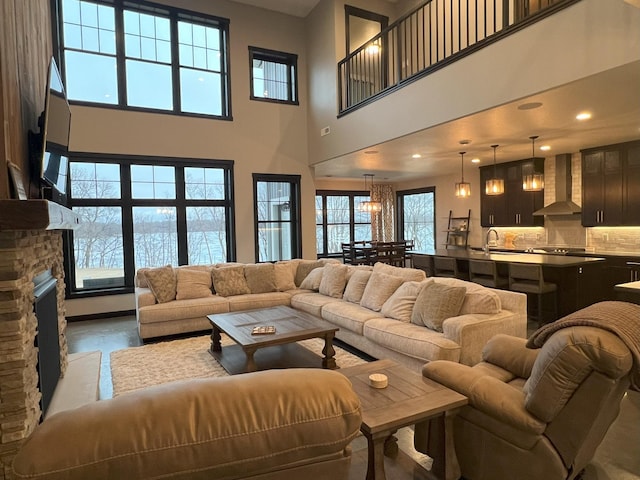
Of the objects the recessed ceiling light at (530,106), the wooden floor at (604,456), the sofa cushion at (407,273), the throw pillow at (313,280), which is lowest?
the wooden floor at (604,456)

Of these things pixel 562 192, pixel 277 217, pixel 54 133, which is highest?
pixel 54 133

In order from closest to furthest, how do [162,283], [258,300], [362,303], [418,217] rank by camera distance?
[362,303]
[162,283]
[258,300]
[418,217]

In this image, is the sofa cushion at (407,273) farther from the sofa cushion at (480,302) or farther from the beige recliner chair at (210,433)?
the beige recliner chair at (210,433)

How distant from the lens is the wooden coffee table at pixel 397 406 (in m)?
1.82

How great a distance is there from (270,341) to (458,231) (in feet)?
23.5

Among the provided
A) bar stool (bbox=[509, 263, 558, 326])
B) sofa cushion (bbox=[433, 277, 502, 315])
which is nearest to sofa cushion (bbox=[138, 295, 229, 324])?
sofa cushion (bbox=[433, 277, 502, 315])

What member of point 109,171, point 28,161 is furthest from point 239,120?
point 28,161

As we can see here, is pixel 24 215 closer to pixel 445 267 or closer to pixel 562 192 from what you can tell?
pixel 445 267

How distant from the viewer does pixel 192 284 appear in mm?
5465

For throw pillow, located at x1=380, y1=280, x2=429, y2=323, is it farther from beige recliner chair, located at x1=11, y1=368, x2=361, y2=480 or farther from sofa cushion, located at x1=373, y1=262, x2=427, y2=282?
beige recliner chair, located at x1=11, y1=368, x2=361, y2=480

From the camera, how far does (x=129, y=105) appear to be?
6.47 meters

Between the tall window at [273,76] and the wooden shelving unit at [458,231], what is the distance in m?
4.77

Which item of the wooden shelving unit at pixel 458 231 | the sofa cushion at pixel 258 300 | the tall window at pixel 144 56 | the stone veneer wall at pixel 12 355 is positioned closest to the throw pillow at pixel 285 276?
the sofa cushion at pixel 258 300

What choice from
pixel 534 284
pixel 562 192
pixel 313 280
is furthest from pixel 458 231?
pixel 313 280
